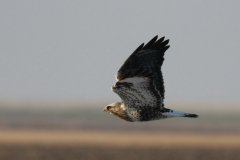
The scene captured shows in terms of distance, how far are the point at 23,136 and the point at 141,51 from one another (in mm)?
31299

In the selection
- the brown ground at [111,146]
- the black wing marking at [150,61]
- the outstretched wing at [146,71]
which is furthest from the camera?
the brown ground at [111,146]

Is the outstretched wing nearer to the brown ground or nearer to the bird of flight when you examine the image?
the bird of flight

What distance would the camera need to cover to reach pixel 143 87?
663 inches

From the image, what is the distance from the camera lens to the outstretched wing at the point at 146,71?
655 inches

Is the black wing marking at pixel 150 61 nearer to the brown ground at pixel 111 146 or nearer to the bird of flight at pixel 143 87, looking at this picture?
the bird of flight at pixel 143 87

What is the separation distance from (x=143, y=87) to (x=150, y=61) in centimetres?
133

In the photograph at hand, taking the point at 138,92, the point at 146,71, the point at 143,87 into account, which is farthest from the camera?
the point at 138,92

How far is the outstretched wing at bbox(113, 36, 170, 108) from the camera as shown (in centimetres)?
1665

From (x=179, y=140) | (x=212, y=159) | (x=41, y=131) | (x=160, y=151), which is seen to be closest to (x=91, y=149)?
(x=160, y=151)

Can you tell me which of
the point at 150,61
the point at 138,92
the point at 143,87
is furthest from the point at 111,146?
the point at 143,87

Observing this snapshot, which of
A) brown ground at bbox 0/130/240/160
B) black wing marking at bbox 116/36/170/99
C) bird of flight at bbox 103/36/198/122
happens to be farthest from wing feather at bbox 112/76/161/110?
brown ground at bbox 0/130/240/160

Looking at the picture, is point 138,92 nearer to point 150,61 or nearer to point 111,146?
point 150,61

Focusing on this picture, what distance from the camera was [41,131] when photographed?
54531 mm

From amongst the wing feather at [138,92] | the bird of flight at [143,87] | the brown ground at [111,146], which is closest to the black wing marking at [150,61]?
the bird of flight at [143,87]
